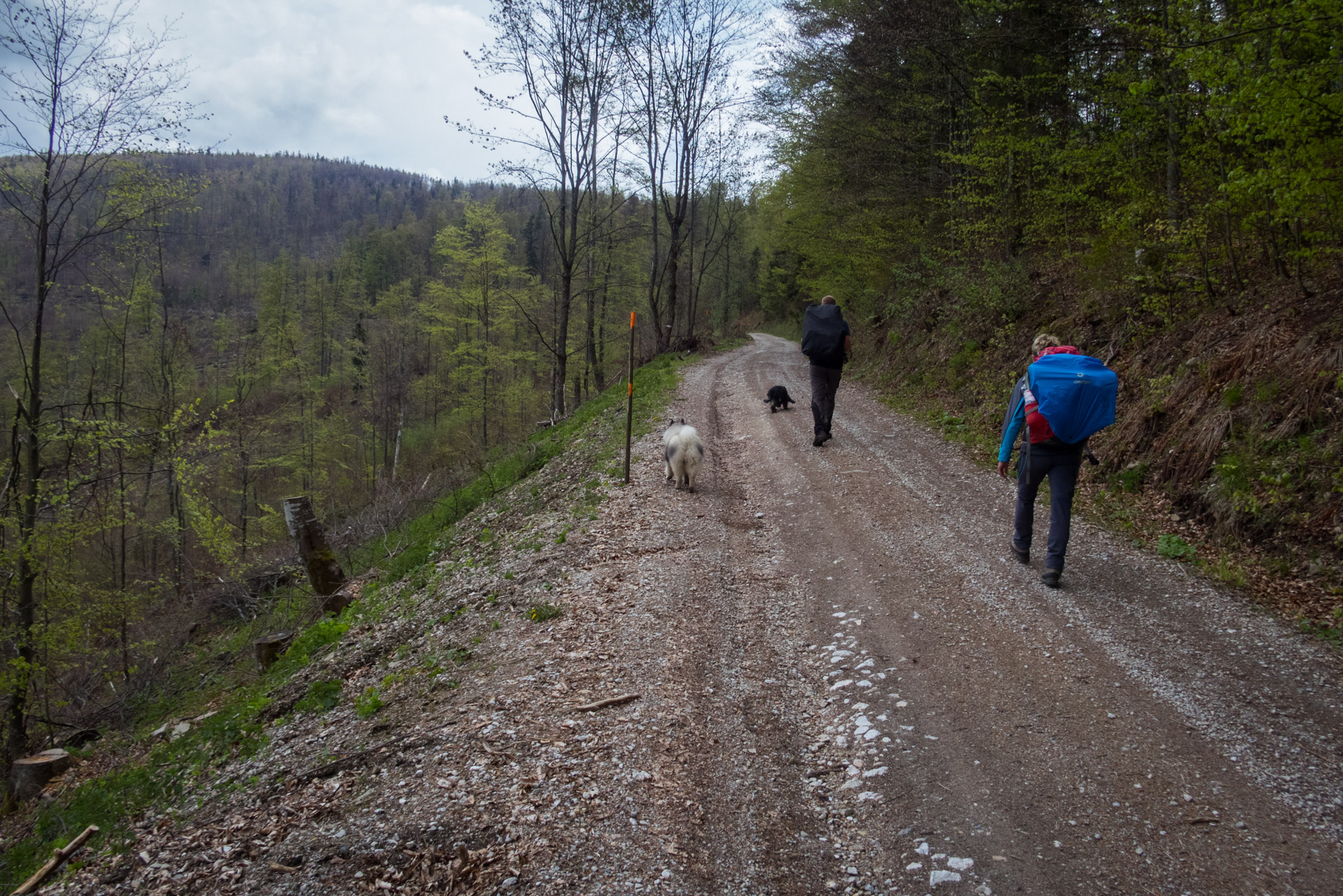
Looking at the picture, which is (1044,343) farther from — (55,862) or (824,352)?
A: (55,862)

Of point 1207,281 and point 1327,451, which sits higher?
point 1207,281

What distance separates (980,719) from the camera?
382cm

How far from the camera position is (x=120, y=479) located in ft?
57.7

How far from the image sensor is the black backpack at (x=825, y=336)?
1012 centimetres

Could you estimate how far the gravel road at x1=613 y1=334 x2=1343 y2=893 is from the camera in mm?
2855

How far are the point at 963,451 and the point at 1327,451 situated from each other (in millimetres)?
4743

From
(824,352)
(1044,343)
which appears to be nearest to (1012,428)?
(1044,343)

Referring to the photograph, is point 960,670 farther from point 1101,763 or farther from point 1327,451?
point 1327,451

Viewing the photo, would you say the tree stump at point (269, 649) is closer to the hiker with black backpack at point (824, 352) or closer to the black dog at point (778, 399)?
the hiker with black backpack at point (824, 352)

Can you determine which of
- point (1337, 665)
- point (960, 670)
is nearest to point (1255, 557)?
point (1337, 665)

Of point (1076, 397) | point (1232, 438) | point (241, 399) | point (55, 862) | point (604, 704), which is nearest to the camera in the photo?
point (604, 704)

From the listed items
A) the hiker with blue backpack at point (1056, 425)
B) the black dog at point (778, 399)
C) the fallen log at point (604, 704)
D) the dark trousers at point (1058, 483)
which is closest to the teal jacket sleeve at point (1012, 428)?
the hiker with blue backpack at point (1056, 425)

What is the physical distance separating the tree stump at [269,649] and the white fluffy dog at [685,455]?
5.83 m

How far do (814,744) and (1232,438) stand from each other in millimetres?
6032
